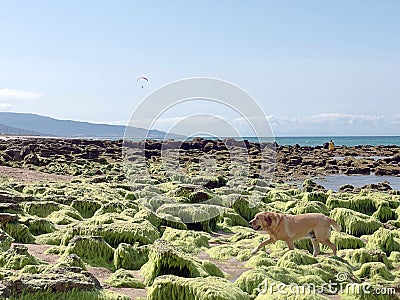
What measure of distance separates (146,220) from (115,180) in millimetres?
13743

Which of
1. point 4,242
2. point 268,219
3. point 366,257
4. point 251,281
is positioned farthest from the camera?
point 268,219

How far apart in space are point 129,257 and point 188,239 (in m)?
2.29

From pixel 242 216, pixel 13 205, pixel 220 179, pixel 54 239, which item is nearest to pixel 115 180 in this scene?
pixel 220 179

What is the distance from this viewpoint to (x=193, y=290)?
559cm

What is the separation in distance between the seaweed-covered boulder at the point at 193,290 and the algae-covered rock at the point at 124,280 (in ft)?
3.01

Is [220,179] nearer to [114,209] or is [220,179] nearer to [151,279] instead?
[114,209]

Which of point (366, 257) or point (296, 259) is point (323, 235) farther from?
point (296, 259)

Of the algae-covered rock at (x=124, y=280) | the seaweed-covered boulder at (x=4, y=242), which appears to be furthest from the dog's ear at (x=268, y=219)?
the seaweed-covered boulder at (x=4, y=242)

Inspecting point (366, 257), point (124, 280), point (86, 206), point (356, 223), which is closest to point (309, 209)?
point (356, 223)

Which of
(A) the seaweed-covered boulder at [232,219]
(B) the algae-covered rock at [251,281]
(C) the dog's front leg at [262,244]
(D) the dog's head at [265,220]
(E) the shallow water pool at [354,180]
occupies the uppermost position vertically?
(D) the dog's head at [265,220]

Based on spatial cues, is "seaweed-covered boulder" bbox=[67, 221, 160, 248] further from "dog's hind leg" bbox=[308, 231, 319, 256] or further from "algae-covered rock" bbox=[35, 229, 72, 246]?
"dog's hind leg" bbox=[308, 231, 319, 256]

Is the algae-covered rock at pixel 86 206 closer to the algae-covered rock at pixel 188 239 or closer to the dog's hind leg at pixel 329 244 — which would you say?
the algae-covered rock at pixel 188 239

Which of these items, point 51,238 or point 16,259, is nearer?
point 16,259

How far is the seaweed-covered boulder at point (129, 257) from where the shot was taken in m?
7.75
